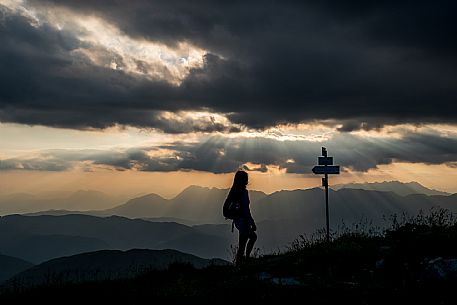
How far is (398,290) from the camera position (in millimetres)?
8609

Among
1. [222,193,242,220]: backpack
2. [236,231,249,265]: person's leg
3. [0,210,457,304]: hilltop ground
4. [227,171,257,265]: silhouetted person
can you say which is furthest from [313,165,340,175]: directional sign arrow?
[236,231,249,265]: person's leg

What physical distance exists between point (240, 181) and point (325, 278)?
4142 millimetres

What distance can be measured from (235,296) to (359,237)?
8008 mm

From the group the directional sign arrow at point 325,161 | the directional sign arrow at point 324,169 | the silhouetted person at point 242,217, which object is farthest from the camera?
the directional sign arrow at point 325,161

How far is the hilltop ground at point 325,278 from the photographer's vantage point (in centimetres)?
822

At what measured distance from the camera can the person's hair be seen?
13.4 metres

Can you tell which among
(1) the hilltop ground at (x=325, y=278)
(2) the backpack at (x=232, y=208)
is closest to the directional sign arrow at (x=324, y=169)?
(1) the hilltop ground at (x=325, y=278)

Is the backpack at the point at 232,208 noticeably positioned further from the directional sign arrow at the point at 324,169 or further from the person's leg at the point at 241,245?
the directional sign arrow at the point at 324,169

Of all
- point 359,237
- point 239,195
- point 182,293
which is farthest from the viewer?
point 359,237

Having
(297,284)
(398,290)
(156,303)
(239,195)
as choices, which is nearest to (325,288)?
(297,284)

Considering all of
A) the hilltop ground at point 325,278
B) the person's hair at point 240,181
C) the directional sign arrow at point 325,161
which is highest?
the directional sign arrow at point 325,161

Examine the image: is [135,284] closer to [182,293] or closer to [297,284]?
[182,293]

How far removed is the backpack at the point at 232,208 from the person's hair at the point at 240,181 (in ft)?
0.96

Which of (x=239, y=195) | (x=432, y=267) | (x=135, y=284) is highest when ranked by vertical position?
(x=239, y=195)
